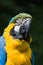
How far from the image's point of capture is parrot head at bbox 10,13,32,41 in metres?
4.41

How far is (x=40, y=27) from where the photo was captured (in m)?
6.75

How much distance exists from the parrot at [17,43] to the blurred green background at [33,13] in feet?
6.57

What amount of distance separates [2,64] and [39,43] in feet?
8.04

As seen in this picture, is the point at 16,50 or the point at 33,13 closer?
the point at 16,50

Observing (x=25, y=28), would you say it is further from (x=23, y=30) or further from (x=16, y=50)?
(x=16, y=50)

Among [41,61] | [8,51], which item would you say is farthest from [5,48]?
[41,61]

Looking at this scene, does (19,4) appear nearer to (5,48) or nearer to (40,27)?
(40,27)

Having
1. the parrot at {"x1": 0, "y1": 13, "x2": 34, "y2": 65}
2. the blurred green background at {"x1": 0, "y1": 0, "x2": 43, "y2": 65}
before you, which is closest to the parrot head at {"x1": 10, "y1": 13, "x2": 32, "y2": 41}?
the parrot at {"x1": 0, "y1": 13, "x2": 34, "y2": 65}

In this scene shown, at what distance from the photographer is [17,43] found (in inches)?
173

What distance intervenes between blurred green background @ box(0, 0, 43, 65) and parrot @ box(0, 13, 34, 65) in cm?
200

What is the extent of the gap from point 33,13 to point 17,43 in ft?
8.44

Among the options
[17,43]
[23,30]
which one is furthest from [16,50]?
[23,30]

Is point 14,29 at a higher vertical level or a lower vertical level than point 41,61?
higher

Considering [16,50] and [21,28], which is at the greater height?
[21,28]
